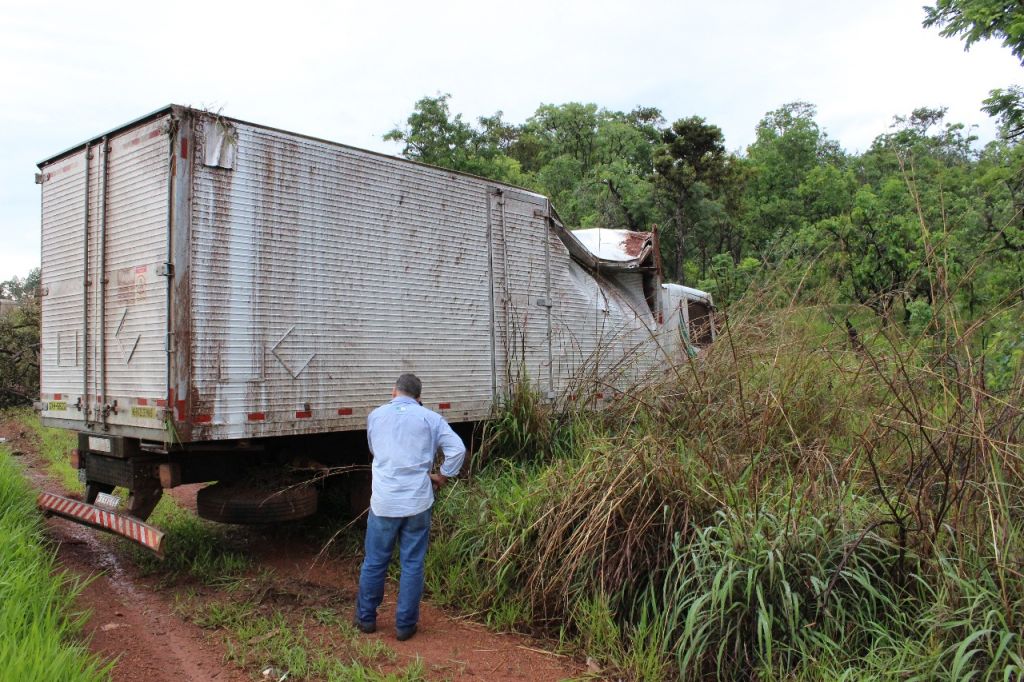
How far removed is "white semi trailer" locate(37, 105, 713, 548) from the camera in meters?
4.69

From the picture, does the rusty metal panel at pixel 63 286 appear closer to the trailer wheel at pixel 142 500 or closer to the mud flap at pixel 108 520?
the mud flap at pixel 108 520

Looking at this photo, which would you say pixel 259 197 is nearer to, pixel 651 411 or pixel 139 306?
pixel 139 306

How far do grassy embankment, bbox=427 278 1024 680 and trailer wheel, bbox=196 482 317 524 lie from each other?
1.04 meters

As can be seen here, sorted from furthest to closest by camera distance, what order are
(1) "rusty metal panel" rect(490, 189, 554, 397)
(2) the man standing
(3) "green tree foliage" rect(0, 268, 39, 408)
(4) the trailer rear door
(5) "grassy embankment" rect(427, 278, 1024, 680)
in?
(3) "green tree foliage" rect(0, 268, 39, 408) < (1) "rusty metal panel" rect(490, 189, 554, 397) < (4) the trailer rear door < (2) the man standing < (5) "grassy embankment" rect(427, 278, 1024, 680)

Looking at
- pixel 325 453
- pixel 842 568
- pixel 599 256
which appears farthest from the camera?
pixel 599 256

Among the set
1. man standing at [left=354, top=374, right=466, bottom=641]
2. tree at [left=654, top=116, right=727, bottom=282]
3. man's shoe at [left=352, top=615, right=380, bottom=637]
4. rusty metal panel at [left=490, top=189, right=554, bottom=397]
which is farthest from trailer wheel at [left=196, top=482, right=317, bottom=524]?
tree at [left=654, top=116, right=727, bottom=282]

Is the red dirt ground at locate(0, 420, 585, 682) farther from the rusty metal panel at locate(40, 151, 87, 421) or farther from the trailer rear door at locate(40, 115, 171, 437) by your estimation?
the rusty metal panel at locate(40, 151, 87, 421)

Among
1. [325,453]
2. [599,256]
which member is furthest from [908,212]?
[325,453]

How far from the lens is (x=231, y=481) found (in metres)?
5.27

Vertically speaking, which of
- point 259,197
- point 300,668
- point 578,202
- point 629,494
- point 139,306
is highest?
point 578,202

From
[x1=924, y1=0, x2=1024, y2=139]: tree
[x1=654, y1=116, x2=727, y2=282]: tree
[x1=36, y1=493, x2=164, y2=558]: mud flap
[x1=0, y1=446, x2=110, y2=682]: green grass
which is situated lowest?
[x1=0, y1=446, x2=110, y2=682]: green grass

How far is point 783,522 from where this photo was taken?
3752mm

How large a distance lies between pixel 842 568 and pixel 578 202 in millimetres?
19470

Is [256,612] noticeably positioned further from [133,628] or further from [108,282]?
[108,282]
